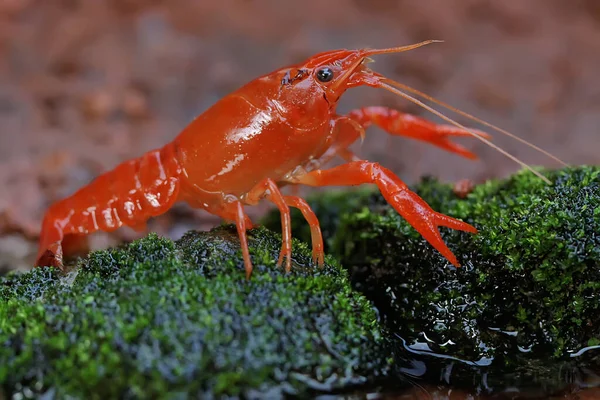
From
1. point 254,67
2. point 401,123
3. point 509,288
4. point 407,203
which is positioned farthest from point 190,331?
point 254,67

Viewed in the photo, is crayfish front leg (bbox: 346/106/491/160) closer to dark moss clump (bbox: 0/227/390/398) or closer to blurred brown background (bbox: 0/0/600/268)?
dark moss clump (bbox: 0/227/390/398)

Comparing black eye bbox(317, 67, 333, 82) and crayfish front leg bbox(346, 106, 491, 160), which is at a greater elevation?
black eye bbox(317, 67, 333, 82)

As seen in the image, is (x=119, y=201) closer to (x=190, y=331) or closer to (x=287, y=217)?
(x=287, y=217)

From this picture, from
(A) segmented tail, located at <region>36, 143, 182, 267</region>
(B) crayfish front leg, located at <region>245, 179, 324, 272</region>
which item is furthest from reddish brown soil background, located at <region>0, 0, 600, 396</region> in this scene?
(B) crayfish front leg, located at <region>245, 179, 324, 272</region>

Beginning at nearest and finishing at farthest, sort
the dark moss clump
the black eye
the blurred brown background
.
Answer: the dark moss clump, the black eye, the blurred brown background

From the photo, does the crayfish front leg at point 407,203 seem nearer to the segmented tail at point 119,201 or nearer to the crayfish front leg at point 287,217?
the crayfish front leg at point 287,217

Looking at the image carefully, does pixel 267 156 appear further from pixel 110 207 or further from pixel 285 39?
pixel 285 39

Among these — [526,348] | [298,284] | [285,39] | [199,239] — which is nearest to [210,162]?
[199,239]
